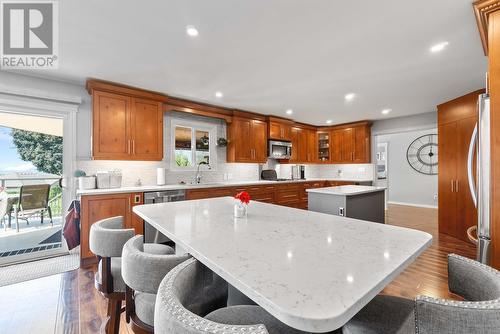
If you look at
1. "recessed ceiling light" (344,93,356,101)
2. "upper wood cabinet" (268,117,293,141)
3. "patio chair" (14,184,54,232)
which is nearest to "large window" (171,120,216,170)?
"upper wood cabinet" (268,117,293,141)

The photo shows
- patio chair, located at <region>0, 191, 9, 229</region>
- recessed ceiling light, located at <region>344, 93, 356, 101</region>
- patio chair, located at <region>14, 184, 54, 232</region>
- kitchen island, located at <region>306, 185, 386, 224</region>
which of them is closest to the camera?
patio chair, located at <region>0, 191, 9, 229</region>

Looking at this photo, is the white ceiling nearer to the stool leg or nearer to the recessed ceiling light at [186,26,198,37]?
the recessed ceiling light at [186,26,198,37]

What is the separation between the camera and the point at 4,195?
119 inches

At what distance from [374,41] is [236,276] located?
8.24 ft

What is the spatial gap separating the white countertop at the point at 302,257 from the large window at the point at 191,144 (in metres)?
2.93

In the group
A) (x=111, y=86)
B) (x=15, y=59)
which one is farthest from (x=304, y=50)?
(x=15, y=59)

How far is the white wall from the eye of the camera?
7.04 m

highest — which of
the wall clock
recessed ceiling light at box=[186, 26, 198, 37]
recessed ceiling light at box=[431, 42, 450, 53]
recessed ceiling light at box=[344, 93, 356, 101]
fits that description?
recessed ceiling light at box=[344, 93, 356, 101]

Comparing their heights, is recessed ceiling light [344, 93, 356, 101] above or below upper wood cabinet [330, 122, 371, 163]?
above

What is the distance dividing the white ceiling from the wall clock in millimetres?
3701

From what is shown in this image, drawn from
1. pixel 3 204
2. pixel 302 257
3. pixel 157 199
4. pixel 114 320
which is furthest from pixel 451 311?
pixel 3 204

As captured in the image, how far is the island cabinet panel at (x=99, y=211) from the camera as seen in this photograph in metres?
2.91

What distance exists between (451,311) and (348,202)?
2.79 m

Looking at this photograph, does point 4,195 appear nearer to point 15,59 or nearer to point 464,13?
point 15,59
